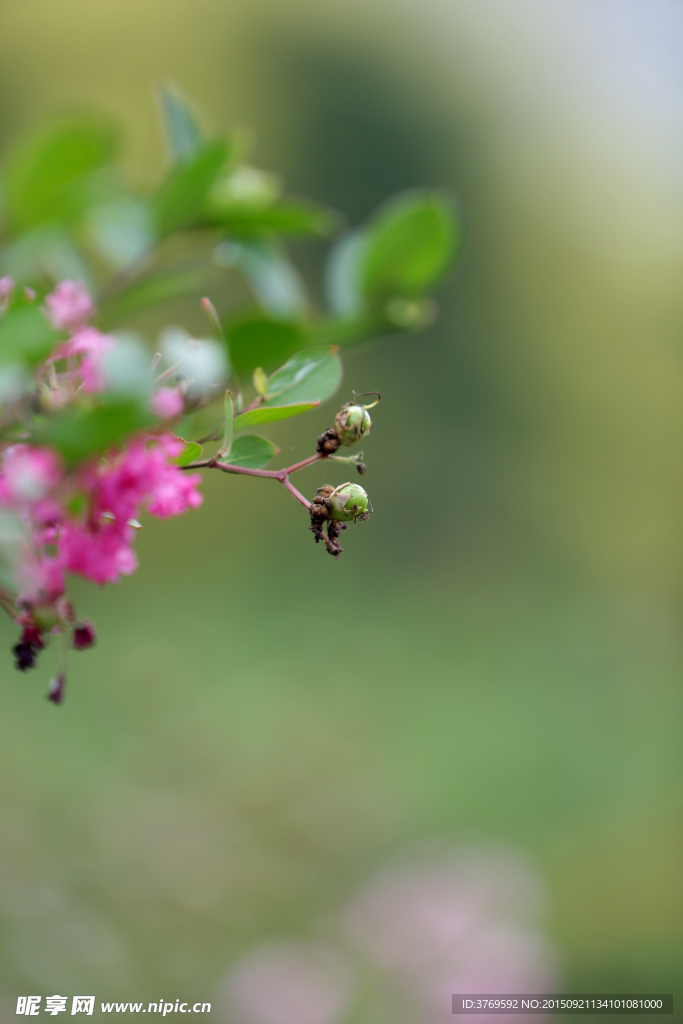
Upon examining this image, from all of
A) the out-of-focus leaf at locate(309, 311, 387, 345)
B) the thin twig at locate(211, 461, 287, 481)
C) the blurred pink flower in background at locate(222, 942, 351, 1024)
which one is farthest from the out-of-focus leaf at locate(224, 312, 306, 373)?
the blurred pink flower in background at locate(222, 942, 351, 1024)

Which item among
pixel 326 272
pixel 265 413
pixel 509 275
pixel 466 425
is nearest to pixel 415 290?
pixel 326 272

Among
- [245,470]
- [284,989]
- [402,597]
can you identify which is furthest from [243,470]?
[402,597]

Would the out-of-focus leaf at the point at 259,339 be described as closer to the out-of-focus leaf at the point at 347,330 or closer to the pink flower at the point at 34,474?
the out-of-focus leaf at the point at 347,330

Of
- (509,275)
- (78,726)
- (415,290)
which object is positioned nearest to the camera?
(415,290)

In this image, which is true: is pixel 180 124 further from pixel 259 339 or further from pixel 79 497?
pixel 79 497

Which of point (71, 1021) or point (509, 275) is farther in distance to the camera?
point (509, 275)

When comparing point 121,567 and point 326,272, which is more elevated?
point 326,272

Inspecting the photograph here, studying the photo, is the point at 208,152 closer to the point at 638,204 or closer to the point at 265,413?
the point at 265,413
